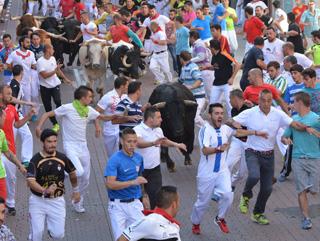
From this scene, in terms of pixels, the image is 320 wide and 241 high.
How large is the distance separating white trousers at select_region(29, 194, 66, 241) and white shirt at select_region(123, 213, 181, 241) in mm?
2630

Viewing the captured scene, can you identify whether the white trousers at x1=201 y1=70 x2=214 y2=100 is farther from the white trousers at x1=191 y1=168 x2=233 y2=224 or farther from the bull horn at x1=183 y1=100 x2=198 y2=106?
the white trousers at x1=191 y1=168 x2=233 y2=224

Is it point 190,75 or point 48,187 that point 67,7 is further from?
point 48,187

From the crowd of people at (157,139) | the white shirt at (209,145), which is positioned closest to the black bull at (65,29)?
the crowd of people at (157,139)

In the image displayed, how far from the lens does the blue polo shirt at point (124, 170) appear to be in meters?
9.59

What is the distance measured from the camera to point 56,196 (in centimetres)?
998

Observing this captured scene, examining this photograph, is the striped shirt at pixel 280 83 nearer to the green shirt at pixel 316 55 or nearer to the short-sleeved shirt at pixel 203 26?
the green shirt at pixel 316 55

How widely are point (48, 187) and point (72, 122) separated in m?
2.12

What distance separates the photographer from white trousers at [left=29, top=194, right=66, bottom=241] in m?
9.93

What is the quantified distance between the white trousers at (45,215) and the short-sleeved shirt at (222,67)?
678cm

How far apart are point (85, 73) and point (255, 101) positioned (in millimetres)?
7191

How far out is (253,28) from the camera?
67.5ft

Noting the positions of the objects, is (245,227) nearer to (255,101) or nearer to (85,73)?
(255,101)

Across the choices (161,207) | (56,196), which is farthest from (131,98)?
(161,207)

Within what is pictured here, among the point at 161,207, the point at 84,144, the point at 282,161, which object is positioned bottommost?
the point at 282,161
